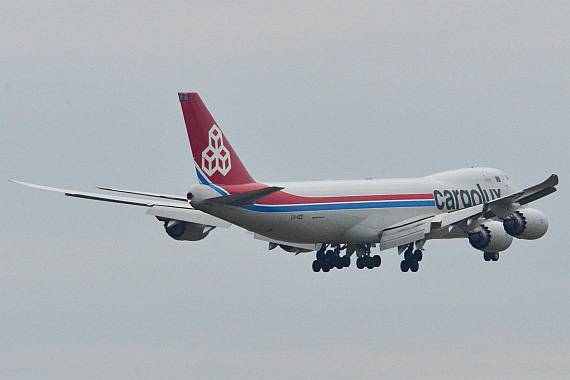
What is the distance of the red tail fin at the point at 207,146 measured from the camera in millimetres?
65375

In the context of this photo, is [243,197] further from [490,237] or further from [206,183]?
[490,237]

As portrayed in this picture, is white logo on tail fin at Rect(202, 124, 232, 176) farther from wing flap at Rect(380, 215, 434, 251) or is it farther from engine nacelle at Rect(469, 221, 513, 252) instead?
engine nacelle at Rect(469, 221, 513, 252)

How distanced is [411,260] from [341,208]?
5.90 metres

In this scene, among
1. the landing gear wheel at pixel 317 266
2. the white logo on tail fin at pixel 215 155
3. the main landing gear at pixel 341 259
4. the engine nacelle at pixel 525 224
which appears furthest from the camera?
the landing gear wheel at pixel 317 266

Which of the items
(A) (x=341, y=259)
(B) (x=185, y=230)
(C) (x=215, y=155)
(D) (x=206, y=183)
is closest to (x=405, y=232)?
(A) (x=341, y=259)

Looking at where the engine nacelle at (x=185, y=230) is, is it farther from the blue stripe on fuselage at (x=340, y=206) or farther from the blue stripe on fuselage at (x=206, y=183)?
the blue stripe on fuselage at (x=206, y=183)

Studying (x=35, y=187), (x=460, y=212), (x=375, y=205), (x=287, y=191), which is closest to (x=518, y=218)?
(x=460, y=212)

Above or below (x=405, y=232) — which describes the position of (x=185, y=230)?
below

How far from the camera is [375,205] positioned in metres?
74.4

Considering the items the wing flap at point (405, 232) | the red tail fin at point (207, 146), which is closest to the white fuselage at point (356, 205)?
the wing flap at point (405, 232)

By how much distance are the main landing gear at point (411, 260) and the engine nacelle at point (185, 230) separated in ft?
38.1

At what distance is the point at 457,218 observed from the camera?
71188mm

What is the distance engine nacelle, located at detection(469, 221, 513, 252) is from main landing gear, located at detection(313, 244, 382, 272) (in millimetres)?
5862

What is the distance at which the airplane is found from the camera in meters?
66.1
